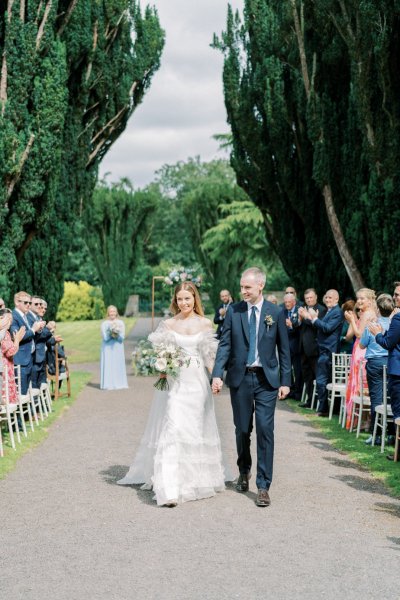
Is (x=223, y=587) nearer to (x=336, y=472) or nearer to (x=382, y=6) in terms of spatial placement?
(x=336, y=472)

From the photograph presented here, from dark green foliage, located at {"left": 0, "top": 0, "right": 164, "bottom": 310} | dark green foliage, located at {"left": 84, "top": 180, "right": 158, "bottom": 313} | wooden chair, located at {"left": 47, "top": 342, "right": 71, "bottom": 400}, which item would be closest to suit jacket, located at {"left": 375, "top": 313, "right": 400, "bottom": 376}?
wooden chair, located at {"left": 47, "top": 342, "right": 71, "bottom": 400}

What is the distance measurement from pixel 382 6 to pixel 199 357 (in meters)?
8.39

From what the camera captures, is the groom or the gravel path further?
the groom

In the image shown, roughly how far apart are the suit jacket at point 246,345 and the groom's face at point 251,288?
0.12 meters

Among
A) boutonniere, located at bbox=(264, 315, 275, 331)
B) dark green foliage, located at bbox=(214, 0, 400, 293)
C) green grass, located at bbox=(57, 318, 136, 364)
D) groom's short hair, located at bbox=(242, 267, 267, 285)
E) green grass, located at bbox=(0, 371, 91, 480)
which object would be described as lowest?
green grass, located at bbox=(0, 371, 91, 480)

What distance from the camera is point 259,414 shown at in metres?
6.82

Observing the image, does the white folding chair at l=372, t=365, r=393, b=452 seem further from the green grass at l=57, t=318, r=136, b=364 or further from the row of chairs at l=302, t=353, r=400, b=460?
the green grass at l=57, t=318, r=136, b=364

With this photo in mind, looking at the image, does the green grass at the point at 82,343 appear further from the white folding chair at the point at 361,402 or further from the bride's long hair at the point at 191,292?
the bride's long hair at the point at 191,292

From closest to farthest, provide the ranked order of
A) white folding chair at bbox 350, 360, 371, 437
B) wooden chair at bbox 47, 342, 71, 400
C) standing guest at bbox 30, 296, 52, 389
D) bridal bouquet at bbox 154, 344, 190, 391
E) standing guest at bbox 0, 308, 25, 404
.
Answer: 1. bridal bouquet at bbox 154, 344, 190, 391
2. standing guest at bbox 0, 308, 25, 404
3. white folding chair at bbox 350, 360, 371, 437
4. standing guest at bbox 30, 296, 52, 389
5. wooden chair at bbox 47, 342, 71, 400

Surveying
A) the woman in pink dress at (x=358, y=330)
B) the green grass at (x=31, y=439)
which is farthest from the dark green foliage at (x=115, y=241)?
the woman in pink dress at (x=358, y=330)

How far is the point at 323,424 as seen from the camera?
37.2 feet

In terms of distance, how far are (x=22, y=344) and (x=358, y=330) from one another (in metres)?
4.56

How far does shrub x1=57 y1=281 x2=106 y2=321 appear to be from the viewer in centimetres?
5003

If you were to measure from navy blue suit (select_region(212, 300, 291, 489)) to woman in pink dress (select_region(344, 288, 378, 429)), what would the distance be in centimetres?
283
